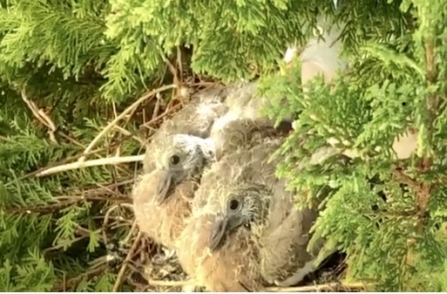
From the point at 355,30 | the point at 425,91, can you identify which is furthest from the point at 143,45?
the point at 425,91

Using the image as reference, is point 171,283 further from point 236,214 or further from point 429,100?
point 429,100

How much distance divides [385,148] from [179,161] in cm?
41

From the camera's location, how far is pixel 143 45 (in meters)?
0.78

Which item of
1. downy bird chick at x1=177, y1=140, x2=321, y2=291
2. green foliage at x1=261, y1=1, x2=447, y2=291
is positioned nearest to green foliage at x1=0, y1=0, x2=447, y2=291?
green foliage at x1=261, y1=1, x2=447, y2=291

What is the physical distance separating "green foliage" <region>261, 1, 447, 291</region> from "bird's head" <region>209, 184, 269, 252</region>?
0.17m

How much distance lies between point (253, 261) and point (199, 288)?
0.35 ft

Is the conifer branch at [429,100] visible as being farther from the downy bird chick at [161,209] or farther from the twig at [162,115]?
the twig at [162,115]

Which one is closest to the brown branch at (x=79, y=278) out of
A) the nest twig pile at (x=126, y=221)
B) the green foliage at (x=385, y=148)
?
the nest twig pile at (x=126, y=221)

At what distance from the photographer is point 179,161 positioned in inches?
38.7

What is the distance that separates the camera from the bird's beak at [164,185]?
0.98 meters

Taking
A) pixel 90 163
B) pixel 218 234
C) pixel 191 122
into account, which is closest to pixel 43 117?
pixel 90 163

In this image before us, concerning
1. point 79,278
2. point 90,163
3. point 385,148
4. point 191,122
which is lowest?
point 79,278

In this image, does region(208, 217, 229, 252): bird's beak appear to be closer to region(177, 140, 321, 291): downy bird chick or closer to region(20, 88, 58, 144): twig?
region(177, 140, 321, 291): downy bird chick

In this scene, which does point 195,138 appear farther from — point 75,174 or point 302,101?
point 302,101
